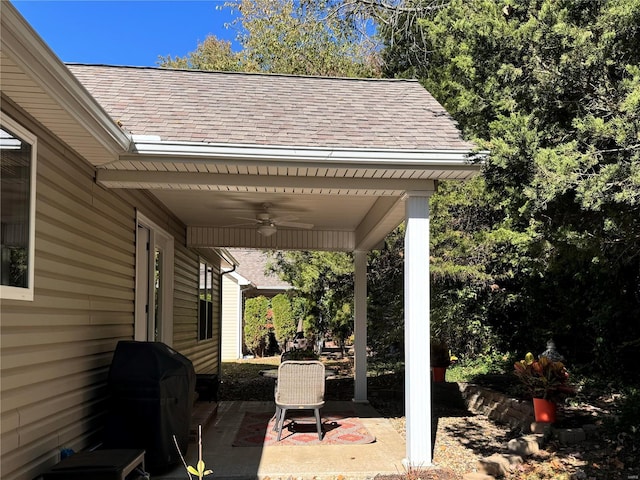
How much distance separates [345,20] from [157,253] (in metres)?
7.23

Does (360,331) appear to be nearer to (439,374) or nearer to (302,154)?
(439,374)

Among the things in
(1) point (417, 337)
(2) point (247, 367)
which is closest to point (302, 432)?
(1) point (417, 337)

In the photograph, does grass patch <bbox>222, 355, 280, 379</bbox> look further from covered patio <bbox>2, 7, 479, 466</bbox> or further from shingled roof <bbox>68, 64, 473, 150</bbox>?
shingled roof <bbox>68, 64, 473, 150</bbox>

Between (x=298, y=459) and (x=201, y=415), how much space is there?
2.40m

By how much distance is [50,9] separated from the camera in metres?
7.82

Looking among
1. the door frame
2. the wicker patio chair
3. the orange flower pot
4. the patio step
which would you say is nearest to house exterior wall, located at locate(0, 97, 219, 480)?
the door frame

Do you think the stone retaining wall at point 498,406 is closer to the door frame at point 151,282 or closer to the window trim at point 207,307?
the door frame at point 151,282

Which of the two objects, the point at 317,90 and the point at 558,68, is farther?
the point at 317,90

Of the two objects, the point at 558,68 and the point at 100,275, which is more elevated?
the point at 558,68

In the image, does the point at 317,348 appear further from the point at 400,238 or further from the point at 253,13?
the point at 253,13

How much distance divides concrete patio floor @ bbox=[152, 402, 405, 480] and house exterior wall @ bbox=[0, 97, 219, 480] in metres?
1.14

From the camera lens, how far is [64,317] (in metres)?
4.26

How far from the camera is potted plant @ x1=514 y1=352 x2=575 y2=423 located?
6266 millimetres

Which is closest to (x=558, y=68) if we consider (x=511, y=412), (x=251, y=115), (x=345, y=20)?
(x=251, y=115)
